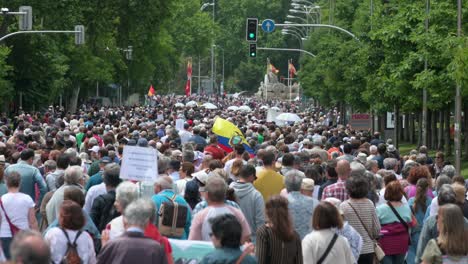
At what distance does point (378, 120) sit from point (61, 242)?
48.3 m

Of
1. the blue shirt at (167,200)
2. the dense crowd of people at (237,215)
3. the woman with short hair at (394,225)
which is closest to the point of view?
the dense crowd of people at (237,215)

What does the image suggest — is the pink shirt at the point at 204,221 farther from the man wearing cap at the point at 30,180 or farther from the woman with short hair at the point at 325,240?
the man wearing cap at the point at 30,180

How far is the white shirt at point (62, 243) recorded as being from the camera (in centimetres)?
1047

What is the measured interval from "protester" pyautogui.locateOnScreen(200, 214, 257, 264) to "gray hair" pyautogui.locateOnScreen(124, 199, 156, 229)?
589mm

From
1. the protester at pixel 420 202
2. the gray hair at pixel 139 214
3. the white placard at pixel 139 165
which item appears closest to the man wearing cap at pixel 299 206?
the white placard at pixel 139 165

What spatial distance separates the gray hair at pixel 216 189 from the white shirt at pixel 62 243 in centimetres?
139

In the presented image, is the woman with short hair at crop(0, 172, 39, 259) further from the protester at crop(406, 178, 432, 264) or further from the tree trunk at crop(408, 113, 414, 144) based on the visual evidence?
the tree trunk at crop(408, 113, 414, 144)

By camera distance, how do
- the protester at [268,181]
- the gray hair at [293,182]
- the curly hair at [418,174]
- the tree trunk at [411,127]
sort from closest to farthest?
the gray hair at [293,182] < the protester at [268,181] < the curly hair at [418,174] < the tree trunk at [411,127]

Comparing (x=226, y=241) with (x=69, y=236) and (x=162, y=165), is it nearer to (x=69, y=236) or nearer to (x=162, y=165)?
(x=69, y=236)

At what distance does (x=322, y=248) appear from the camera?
10.5 metres

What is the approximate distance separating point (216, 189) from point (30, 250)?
15.3ft

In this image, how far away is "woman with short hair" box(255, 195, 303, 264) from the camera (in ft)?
34.6

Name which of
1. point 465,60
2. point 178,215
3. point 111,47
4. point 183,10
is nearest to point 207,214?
point 178,215

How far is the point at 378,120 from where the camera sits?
5812 cm
